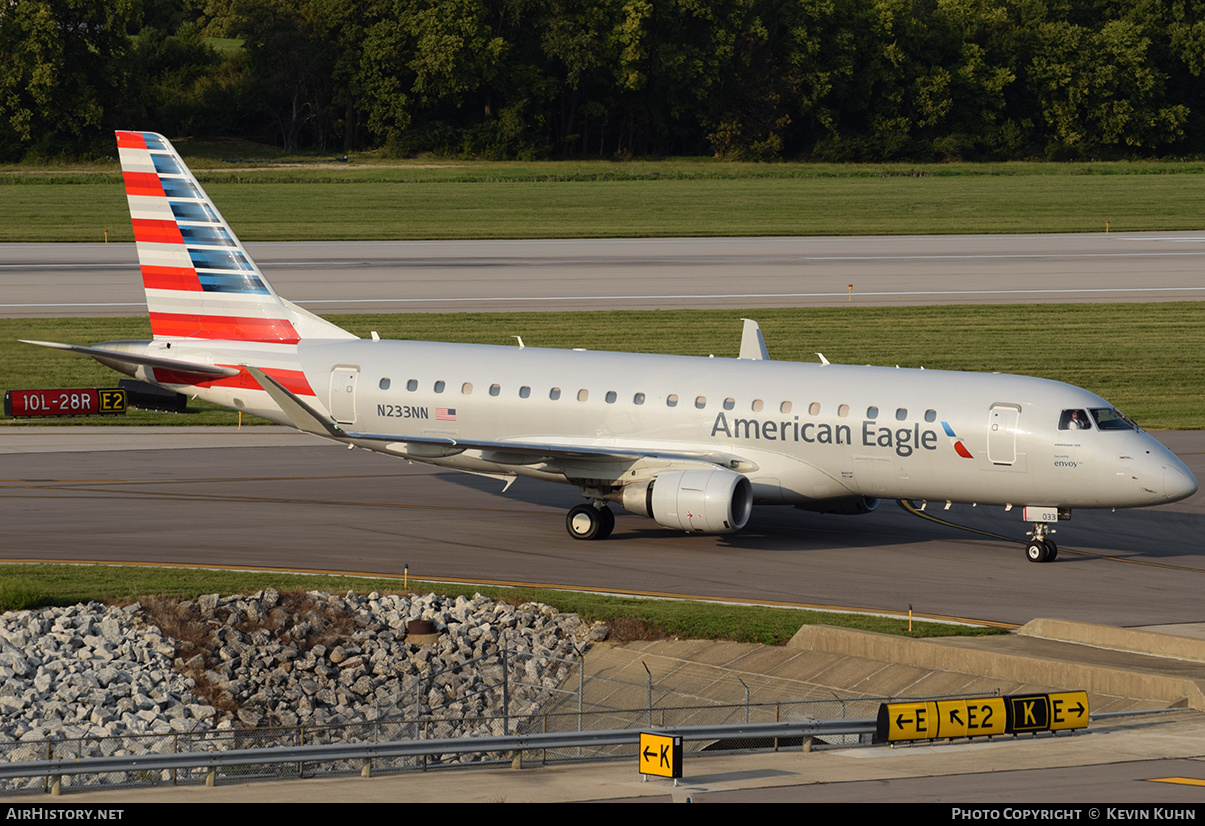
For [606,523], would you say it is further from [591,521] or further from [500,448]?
[500,448]

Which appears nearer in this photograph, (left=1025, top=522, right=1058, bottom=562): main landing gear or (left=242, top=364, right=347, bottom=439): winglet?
(left=1025, top=522, right=1058, bottom=562): main landing gear

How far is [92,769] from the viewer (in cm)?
1823

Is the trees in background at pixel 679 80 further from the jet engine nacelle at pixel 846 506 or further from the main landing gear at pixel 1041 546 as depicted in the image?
the main landing gear at pixel 1041 546

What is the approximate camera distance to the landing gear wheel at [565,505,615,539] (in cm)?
3584

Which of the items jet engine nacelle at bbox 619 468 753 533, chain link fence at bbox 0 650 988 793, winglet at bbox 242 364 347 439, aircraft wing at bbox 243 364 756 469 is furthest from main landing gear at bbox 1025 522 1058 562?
winglet at bbox 242 364 347 439

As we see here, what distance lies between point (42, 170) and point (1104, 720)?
5274 inches

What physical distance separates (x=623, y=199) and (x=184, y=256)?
90.3m

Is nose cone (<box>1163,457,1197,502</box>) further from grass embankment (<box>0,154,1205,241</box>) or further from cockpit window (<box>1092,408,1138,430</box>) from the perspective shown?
grass embankment (<box>0,154,1205,241</box>)

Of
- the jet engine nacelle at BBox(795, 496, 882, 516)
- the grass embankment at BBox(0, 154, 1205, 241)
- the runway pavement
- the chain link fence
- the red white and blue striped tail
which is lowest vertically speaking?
the chain link fence

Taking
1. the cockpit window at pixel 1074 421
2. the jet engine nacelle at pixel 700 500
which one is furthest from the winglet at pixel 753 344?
the cockpit window at pixel 1074 421

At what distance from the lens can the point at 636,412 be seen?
35.7m

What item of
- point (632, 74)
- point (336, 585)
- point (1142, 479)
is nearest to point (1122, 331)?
point (1142, 479)

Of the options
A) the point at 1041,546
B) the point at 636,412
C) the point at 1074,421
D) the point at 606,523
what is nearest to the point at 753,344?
the point at 636,412
